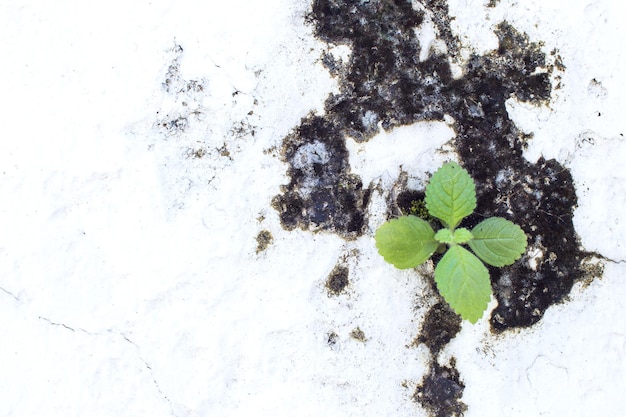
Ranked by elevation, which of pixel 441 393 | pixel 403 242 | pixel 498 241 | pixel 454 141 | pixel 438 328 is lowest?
pixel 441 393

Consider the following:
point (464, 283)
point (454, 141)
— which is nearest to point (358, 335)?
point (464, 283)

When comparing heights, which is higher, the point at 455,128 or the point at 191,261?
the point at 455,128

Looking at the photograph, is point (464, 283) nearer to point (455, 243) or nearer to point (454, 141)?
point (455, 243)

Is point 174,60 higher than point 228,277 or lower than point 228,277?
higher

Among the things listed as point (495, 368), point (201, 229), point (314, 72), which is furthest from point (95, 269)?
point (495, 368)

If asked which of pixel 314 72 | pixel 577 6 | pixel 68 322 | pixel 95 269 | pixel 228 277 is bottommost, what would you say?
pixel 68 322

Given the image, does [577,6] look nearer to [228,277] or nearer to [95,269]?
[228,277]

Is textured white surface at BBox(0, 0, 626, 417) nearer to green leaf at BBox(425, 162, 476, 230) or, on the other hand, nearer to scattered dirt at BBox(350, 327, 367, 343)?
scattered dirt at BBox(350, 327, 367, 343)
